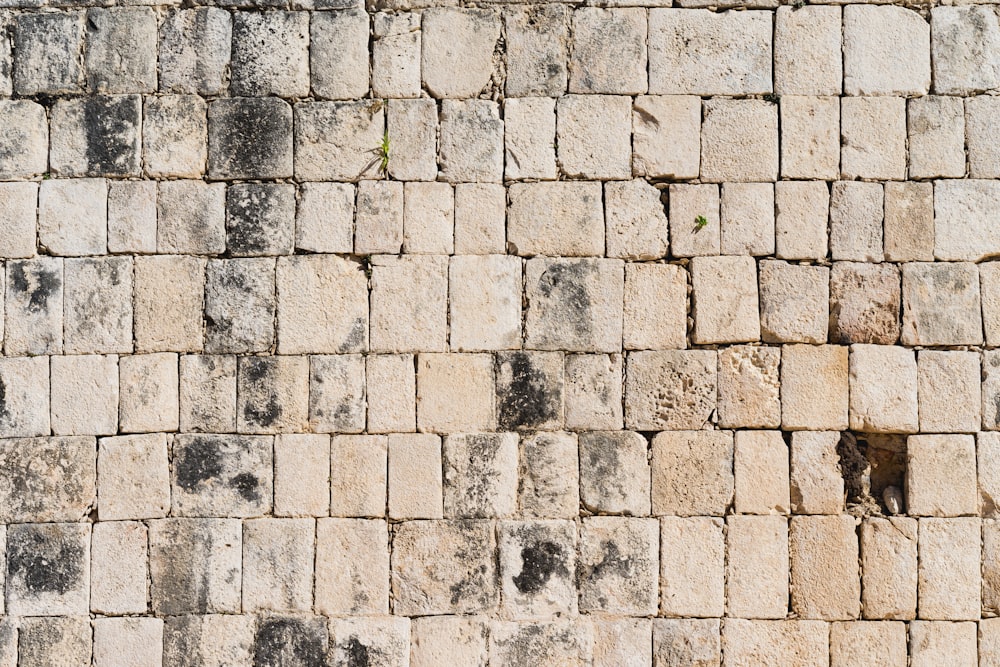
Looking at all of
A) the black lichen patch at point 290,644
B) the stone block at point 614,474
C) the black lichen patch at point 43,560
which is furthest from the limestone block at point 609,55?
the black lichen patch at point 43,560

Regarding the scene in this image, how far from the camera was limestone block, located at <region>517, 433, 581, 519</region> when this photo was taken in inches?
176

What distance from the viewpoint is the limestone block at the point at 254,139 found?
458 cm

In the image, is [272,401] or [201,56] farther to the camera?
[201,56]

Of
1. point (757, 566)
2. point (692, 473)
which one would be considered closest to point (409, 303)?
point (692, 473)

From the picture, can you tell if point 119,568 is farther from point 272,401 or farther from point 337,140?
point 337,140

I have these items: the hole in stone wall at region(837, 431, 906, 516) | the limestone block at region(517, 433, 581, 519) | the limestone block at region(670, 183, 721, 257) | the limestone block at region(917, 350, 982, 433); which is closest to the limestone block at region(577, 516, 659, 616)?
the limestone block at region(517, 433, 581, 519)

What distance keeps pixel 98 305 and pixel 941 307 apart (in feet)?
15.9

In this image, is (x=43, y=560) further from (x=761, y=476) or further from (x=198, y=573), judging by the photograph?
(x=761, y=476)

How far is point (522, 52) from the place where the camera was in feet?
15.2

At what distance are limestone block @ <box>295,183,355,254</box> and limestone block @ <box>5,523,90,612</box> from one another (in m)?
2.10

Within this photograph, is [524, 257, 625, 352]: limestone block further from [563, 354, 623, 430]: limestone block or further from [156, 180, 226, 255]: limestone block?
[156, 180, 226, 255]: limestone block

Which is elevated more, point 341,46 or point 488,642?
point 341,46

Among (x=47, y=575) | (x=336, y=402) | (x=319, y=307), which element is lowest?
(x=47, y=575)

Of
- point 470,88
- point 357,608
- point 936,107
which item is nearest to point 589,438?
point 357,608
